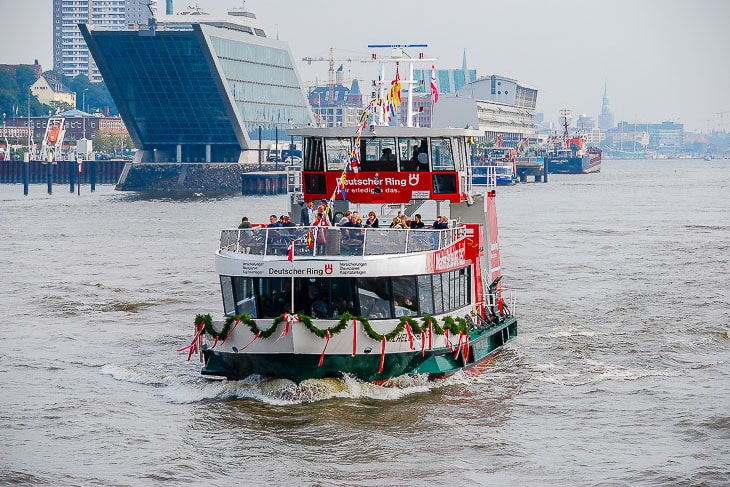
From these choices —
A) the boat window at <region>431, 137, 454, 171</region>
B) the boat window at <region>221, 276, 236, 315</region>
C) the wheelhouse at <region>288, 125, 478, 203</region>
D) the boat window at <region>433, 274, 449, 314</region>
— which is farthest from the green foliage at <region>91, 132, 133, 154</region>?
the boat window at <region>433, 274, 449, 314</region>

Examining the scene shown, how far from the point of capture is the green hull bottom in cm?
2352

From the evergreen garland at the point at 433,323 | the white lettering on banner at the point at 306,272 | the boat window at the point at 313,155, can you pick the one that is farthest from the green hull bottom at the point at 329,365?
the boat window at the point at 313,155

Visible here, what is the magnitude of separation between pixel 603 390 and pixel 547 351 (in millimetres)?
4588

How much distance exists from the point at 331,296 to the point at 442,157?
5.78 metres

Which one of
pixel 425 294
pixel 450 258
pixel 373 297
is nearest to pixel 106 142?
pixel 450 258

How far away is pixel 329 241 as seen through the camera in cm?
2381

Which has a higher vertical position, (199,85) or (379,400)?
(199,85)

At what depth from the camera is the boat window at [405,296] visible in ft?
78.9

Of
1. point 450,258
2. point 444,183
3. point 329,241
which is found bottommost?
point 450,258

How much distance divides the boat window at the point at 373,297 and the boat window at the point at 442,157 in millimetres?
5016

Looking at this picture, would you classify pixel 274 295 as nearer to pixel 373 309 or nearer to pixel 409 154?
pixel 373 309

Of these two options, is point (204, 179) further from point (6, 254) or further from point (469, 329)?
point (469, 329)

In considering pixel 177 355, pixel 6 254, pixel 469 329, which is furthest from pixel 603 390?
pixel 6 254

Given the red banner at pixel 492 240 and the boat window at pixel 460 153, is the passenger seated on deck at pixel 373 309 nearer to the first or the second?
the boat window at pixel 460 153
